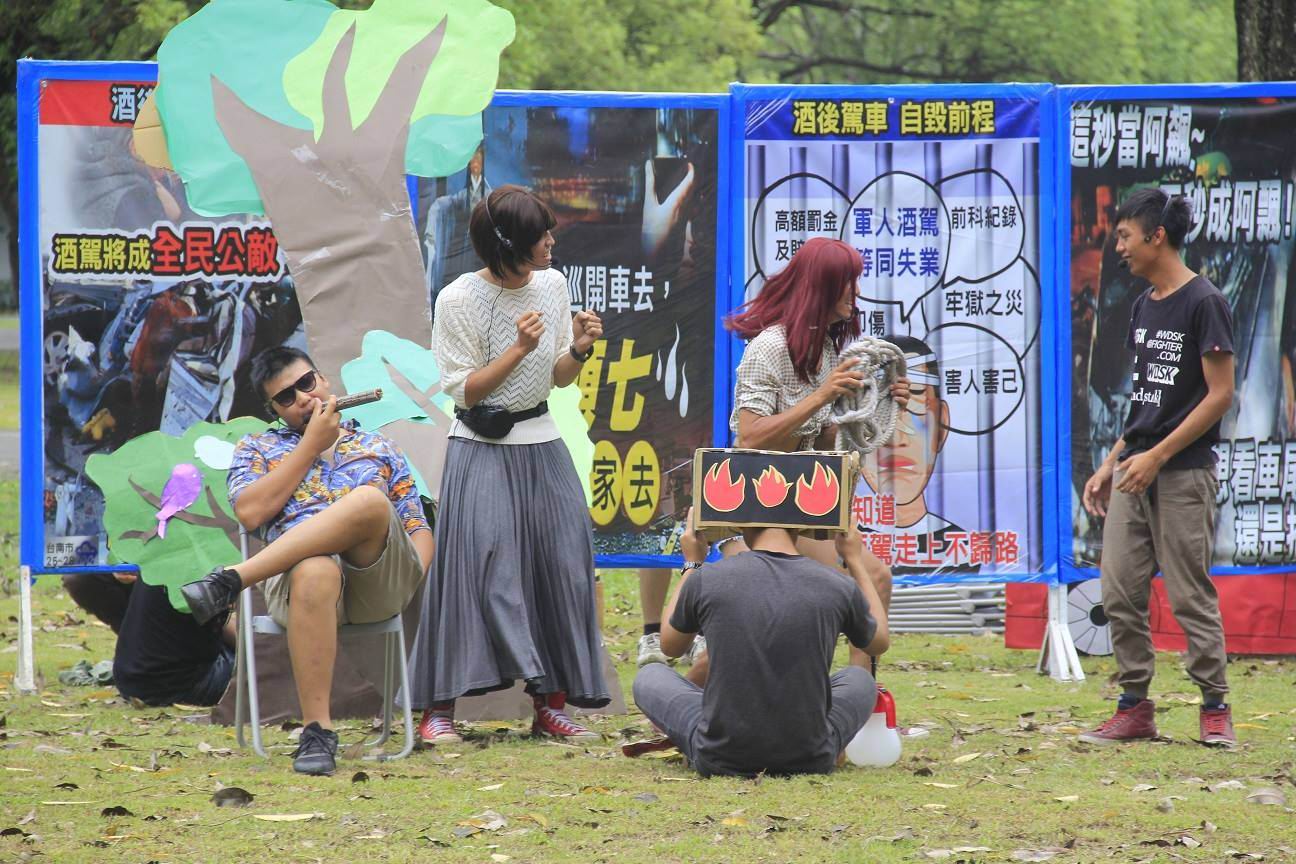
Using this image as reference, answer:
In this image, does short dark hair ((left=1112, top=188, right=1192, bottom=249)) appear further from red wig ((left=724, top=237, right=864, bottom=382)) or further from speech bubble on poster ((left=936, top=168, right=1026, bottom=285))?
speech bubble on poster ((left=936, top=168, right=1026, bottom=285))

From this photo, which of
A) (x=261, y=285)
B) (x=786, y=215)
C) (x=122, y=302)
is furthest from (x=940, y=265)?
(x=122, y=302)

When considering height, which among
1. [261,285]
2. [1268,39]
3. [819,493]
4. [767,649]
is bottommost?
[767,649]

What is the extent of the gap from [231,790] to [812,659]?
1.66 meters

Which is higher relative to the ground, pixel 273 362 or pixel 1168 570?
pixel 273 362

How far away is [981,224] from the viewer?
24.2 ft

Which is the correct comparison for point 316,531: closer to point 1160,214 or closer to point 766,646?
point 766,646

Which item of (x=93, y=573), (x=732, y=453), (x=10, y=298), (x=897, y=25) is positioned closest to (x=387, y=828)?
(x=732, y=453)

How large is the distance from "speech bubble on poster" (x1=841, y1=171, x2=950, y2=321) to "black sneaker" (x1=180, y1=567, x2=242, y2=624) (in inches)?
126

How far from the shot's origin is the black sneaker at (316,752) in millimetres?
5242

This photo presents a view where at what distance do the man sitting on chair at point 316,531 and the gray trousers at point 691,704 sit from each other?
2.92 feet

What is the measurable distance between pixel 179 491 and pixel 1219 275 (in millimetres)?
4445

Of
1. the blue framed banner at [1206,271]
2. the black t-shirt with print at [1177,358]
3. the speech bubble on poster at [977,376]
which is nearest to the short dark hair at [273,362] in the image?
the black t-shirt with print at [1177,358]

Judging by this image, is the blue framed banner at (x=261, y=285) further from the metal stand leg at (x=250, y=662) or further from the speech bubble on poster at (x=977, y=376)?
the metal stand leg at (x=250, y=662)

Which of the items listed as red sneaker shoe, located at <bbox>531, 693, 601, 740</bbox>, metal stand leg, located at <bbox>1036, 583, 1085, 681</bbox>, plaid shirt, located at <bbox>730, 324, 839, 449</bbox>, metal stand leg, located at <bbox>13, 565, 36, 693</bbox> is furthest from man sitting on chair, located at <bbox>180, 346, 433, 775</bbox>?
metal stand leg, located at <bbox>1036, 583, 1085, 681</bbox>
